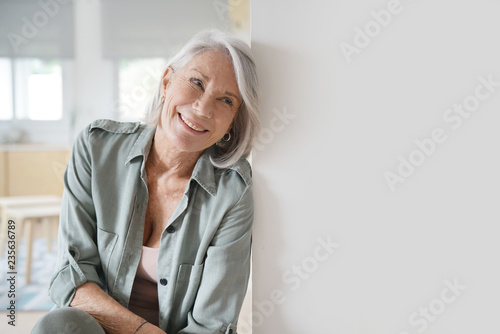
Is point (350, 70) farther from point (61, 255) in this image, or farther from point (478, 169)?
point (61, 255)

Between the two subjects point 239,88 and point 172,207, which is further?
point 172,207

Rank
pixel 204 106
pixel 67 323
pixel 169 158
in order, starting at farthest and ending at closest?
pixel 169 158 → pixel 204 106 → pixel 67 323

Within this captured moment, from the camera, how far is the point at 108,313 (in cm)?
114

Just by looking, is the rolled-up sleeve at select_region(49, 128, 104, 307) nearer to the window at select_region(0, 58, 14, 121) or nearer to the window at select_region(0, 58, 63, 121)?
the window at select_region(0, 58, 63, 121)

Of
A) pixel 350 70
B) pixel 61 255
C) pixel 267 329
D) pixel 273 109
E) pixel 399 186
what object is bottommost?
pixel 267 329

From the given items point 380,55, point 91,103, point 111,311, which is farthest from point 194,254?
point 91,103

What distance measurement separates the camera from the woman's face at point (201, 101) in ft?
3.77

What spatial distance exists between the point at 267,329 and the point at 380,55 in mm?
780

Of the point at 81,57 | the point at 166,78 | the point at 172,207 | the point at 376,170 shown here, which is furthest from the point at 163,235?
the point at 81,57

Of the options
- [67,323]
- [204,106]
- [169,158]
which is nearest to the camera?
[67,323]

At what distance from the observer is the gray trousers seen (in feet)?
3.30

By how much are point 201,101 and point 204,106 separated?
0.02m

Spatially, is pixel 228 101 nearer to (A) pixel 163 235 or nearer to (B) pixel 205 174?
(B) pixel 205 174

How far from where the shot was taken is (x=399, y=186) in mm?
1216
